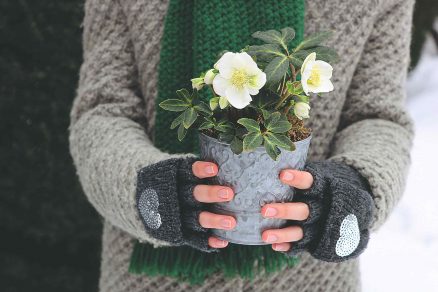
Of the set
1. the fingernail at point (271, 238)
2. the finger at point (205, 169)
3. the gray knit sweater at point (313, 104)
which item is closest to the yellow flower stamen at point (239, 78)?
the finger at point (205, 169)

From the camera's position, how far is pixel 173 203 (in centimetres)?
83

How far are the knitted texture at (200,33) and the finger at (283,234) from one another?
0.28m

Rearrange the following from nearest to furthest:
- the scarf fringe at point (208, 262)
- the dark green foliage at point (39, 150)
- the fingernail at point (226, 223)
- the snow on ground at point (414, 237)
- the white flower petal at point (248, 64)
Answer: the white flower petal at point (248, 64), the fingernail at point (226, 223), the scarf fringe at point (208, 262), the dark green foliage at point (39, 150), the snow on ground at point (414, 237)

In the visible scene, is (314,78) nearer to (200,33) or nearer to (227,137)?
(227,137)

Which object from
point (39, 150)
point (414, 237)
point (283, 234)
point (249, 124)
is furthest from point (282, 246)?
point (414, 237)

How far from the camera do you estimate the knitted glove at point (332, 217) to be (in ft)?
2.69

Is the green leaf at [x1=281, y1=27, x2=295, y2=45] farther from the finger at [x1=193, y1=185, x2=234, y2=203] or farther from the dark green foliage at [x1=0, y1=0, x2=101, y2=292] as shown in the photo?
the dark green foliage at [x1=0, y1=0, x2=101, y2=292]

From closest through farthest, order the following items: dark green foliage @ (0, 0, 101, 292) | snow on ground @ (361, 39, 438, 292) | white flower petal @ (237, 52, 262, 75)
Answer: white flower petal @ (237, 52, 262, 75) → dark green foliage @ (0, 0, 101, 292) → snow on ground @ (361, 39, 438, 292)

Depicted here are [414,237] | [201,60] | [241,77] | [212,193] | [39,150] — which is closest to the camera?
[241,77]

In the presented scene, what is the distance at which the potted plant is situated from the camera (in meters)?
0.69

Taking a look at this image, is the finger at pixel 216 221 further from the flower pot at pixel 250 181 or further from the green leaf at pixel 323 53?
the green leaf at pixel 323 53

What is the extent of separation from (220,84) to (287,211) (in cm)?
22

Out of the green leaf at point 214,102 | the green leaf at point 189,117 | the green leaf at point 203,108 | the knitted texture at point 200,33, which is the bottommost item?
the green leaf at point 189,117

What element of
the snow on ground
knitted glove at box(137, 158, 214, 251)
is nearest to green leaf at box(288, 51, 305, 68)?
knitted glove at box(137, 158, 214, 251)
